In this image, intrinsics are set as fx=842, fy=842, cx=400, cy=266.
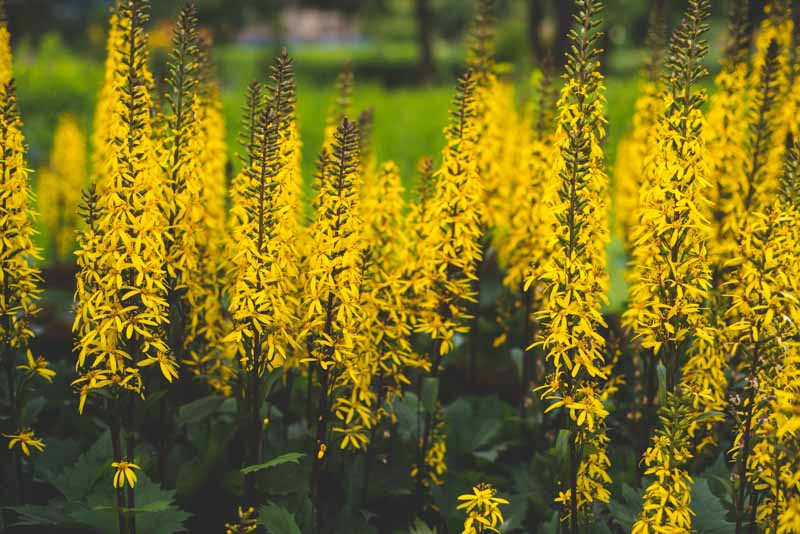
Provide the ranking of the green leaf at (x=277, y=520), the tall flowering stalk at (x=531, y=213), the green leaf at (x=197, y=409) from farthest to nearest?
1. the tall flowering stalk at (x=531, y=213)
2. the green leaf at (x=197, y=409)
3. the green leaf at (x=277, y=520)

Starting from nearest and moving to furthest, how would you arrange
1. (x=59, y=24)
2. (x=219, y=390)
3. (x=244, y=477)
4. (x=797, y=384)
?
(x=797, y=384) < (x=244, y=477) < (x=219, y=390) < (x=59, y=24)

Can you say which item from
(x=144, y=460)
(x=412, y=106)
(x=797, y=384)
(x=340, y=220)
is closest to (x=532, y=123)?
(x=340, y=220)

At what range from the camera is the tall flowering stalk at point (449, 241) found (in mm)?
4309

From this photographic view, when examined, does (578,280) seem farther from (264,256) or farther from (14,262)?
(14,262)

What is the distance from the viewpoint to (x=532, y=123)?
229 inches

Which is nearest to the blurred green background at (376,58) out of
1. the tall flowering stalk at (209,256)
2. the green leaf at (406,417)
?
the tall flowering stalk at (209,256)

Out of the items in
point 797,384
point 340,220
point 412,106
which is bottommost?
point 797,384

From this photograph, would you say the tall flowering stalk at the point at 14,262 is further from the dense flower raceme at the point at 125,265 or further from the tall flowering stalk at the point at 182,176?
the tall flowering stalk at the point at 182,176

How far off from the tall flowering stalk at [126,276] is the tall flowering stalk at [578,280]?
1712mm

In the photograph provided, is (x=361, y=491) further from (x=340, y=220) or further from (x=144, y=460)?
(x=340, y=220)

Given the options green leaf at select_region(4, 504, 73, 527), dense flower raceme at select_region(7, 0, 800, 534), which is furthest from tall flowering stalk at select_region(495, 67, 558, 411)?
green leaf at select_region(4, 504, 73, 527)

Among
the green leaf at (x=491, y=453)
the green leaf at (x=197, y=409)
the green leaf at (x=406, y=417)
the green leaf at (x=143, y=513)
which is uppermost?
the green leaf at (x=197, y=409)

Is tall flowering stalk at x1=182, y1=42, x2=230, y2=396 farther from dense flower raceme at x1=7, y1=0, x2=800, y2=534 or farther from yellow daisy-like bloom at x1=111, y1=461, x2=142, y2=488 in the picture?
yellow daisy-like bloom at x1=111, y1=461, x2=142, y2=488

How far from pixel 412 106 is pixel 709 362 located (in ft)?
44.3
